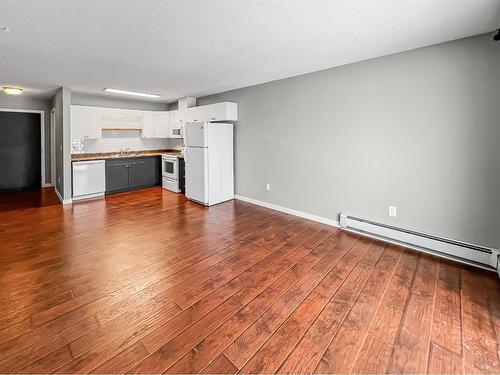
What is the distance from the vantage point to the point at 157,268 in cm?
279

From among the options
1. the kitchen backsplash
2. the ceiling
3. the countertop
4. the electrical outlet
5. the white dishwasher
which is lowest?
the electrical outlet

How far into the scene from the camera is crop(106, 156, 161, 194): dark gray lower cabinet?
633cm

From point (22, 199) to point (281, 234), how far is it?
18.9 ft

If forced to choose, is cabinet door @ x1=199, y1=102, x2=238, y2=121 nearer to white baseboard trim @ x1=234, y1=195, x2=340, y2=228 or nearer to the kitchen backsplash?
white baseboard trim @ x1=234, y1=195, x2=340, y2=228

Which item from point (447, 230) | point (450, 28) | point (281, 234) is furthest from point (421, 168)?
point (281, 234)

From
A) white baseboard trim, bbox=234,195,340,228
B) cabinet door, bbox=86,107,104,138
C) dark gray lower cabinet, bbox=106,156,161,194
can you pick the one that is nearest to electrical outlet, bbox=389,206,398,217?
white baseboard trim, bbox=234,195,340,228

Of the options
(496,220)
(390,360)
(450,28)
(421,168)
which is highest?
(450,28)

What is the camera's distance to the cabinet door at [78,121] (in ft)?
19.0

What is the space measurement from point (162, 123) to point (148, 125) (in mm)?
388

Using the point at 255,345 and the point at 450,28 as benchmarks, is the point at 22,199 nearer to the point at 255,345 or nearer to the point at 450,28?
the point at 255,345

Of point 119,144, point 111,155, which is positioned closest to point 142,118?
point 119,144

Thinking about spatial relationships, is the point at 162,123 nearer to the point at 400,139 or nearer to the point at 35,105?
the point at 35,105

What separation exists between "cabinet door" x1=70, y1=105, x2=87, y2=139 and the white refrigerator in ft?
7.90

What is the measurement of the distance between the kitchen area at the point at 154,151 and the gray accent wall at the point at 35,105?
132cm
